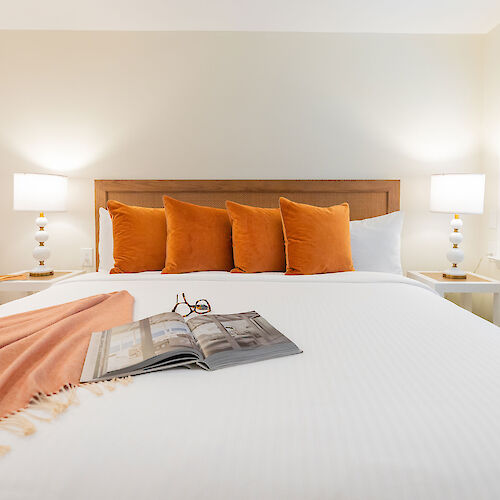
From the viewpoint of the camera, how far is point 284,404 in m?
0.76

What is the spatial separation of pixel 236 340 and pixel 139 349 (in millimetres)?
239

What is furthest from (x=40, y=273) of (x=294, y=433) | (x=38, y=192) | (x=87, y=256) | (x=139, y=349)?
(x=294, y=433)

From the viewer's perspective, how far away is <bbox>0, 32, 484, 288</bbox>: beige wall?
282cm

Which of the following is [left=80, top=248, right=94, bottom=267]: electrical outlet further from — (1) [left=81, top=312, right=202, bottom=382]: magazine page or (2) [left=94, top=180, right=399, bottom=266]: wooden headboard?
(1) [left=81, top=312, right=202, bottom=382]: magazine page

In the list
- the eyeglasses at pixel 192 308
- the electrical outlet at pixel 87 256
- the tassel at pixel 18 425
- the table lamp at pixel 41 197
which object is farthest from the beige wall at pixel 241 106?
the tassel at pixel 18 425

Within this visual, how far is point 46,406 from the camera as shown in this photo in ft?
2.44

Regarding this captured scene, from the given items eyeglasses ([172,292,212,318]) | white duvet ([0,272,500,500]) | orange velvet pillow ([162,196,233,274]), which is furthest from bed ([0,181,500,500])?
orange velvet pillow ([162,196,233,274])

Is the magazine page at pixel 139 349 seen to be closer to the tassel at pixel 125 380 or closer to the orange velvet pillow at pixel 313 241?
the tassel at pixel 125 380

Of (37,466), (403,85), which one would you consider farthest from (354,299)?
(403,85)

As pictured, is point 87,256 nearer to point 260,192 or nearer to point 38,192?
point 38,192

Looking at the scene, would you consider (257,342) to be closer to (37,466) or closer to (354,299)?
(37,466)

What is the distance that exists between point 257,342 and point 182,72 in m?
2.37

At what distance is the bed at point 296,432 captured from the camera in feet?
1.92

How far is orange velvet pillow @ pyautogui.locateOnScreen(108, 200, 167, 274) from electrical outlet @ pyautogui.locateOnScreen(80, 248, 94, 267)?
2.24 ft
